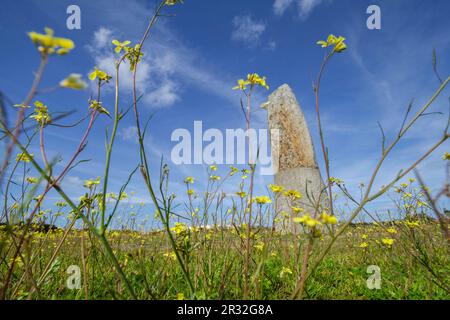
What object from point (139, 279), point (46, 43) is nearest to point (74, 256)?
point (139, 279)

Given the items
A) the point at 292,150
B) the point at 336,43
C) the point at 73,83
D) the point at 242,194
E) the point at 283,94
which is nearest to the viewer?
the point at 73,83

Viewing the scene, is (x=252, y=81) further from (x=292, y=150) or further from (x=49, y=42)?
(x=292, y=150)

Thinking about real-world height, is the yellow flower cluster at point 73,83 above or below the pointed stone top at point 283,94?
below

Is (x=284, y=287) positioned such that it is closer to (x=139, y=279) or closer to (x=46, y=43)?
(x=139, y=279)

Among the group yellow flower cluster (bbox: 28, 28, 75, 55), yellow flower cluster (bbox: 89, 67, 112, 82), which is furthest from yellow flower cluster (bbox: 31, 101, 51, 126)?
yellow flower cluster (bbox: 28, 28, 75, 55)

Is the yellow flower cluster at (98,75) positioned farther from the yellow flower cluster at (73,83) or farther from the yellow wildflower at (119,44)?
the yellow flower cluster at (73,83)

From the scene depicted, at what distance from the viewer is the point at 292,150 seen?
7.79 m

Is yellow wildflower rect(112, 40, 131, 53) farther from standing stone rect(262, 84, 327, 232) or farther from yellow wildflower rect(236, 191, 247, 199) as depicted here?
standing stone rect(262, 84, 327, 232)

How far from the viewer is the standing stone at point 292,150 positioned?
296 inches

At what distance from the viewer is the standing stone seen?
752cm

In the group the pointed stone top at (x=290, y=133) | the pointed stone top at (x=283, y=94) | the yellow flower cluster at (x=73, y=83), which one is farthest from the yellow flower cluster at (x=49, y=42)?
the pointed stone top at (x=283, y=94)

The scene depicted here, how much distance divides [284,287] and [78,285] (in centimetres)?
146

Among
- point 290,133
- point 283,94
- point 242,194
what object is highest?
point 283,94

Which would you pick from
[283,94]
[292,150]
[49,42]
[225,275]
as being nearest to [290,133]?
[292,150]
